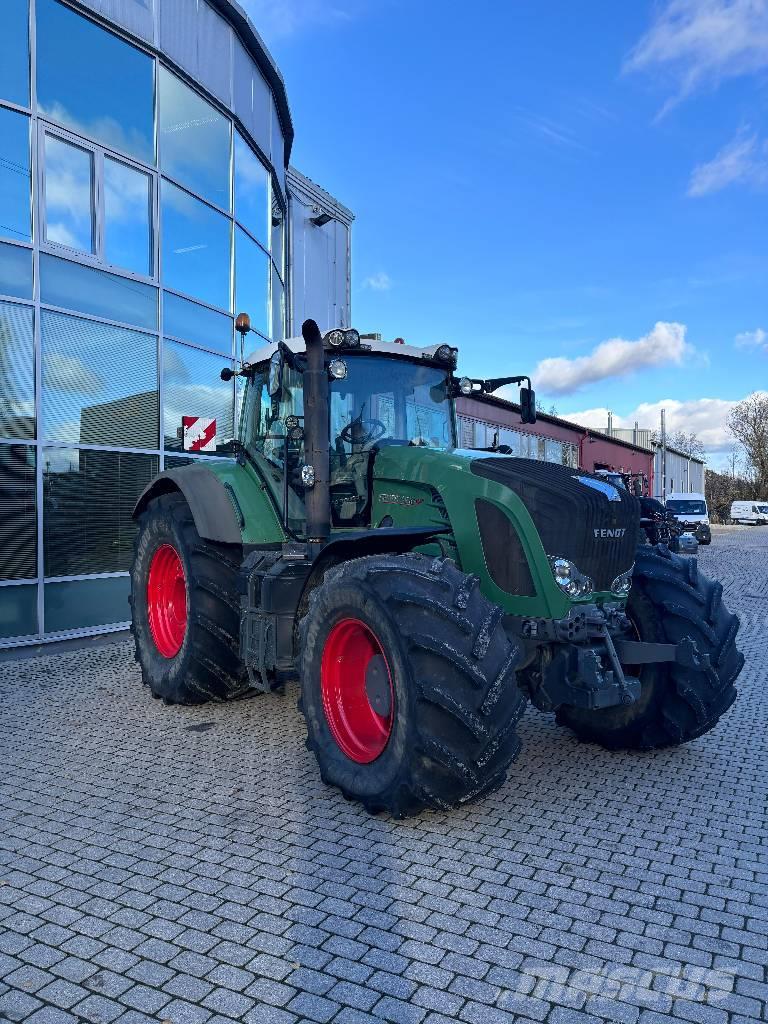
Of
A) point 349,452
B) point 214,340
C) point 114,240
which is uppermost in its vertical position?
point 114,240

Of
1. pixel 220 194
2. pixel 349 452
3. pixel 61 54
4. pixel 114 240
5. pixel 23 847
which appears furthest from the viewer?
pixel 220 194

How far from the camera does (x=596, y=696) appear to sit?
3662 millimetres

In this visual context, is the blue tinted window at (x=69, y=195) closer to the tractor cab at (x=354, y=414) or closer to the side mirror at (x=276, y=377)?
the tractor cab at (x=354, y=414)

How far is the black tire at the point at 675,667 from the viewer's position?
4191 millimetres

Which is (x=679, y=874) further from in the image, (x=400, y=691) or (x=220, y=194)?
(x=220, y=194)

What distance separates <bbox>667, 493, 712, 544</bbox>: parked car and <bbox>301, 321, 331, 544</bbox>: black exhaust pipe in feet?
71.0

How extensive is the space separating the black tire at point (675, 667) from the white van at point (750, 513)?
47224 millimetres

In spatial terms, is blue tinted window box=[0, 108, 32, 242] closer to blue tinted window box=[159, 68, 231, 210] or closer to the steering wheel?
blue tinted window box=[159, 68, 231, 210]

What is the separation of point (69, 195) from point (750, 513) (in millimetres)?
47002

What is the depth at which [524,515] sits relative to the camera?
12.9 feet

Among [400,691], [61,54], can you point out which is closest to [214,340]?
[61,54]

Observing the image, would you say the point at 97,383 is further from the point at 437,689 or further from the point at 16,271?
the point at 437,689

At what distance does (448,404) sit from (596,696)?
2.40 m

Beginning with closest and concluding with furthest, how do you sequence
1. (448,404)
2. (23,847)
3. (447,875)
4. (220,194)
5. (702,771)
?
(447,875), (23,847), (702,771), (448,404), (220,194)
